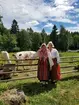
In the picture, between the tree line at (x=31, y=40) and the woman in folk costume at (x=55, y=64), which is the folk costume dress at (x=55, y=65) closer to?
the woman in folk costume at (x=55, y=64)

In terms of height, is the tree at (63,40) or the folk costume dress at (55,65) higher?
the tree at (63,40)

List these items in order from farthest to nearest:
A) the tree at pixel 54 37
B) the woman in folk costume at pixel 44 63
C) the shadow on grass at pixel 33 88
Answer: the tree at pixel 54 37 → the woman in folk costume at pixel 44 63 → the shadow on grass at pixel 33 88

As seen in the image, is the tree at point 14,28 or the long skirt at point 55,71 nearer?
the long skirt at point 55,71

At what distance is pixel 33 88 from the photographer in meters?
10.3

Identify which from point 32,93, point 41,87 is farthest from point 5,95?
point 41,87

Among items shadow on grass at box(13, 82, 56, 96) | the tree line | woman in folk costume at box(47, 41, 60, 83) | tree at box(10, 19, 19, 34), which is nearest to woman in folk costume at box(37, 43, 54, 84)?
woman in folk costume at box(47, 41, 60, 83)

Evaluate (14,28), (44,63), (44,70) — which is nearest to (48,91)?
(44,70)

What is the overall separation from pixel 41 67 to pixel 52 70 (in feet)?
1.63

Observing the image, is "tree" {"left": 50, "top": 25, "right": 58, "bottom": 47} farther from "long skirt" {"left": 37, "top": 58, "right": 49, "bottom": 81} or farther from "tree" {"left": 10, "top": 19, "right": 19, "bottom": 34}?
"long skirt" {"left": 37, "top": 58, "right": 49, "bottom": 81}

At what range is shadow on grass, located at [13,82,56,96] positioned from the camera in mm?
9844

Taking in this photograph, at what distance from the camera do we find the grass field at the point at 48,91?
9295mm

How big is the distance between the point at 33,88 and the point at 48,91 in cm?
60

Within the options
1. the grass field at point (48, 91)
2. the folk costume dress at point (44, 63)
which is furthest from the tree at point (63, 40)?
the folk costume dress at point (44, 63)

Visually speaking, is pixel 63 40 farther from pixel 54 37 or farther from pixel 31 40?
pixel 31 40
